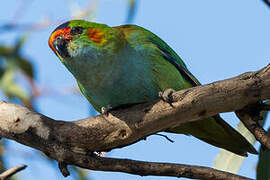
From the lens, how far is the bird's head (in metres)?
3.90

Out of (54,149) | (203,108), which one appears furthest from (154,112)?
(54,149)

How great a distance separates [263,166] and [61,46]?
6.19ft

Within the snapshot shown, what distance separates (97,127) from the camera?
327 centimetres

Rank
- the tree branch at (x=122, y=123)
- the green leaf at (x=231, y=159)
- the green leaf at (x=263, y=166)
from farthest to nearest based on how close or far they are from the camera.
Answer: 1. the green leaf at (x=231, y=159)
2. the green leaf at (x=263, y=166)
3. the tree branch at (x=122, y=123)

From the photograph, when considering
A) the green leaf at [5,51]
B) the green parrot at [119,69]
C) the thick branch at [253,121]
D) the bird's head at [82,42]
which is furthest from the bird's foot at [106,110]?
the green leaf at [5,51]

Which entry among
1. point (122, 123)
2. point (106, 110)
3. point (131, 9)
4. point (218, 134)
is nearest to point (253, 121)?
point (122, 123)

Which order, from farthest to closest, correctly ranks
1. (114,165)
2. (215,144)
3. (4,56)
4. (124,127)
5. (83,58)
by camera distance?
(4,56) → (215,144) → (83,58) → (124,127) → (114,165)

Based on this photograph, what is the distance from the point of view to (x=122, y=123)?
10.7ft

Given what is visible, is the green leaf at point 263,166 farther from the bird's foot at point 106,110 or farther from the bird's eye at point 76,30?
the bird's eye at point 76,30

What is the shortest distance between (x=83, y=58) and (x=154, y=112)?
3.20ft

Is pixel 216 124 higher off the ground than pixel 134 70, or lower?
lower

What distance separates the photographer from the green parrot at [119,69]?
3914 millimetres

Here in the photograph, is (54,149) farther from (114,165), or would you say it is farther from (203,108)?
(203,108)

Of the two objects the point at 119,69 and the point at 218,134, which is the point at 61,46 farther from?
the point at 218,134
